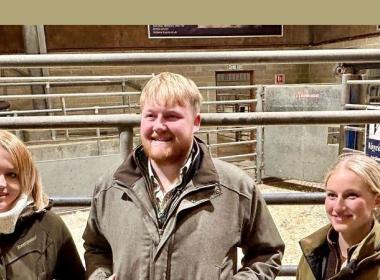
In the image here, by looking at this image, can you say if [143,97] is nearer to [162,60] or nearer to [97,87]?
[162,60]

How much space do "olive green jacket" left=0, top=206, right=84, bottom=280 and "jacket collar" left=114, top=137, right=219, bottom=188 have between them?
0.24 meters

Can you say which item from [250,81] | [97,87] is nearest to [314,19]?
[250,81]

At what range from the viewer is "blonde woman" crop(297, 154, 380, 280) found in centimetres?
99

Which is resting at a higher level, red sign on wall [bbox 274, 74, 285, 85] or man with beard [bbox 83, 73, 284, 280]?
red sign on wall [bbox 274, 74, 285, 85]

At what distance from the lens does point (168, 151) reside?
98 centimetres

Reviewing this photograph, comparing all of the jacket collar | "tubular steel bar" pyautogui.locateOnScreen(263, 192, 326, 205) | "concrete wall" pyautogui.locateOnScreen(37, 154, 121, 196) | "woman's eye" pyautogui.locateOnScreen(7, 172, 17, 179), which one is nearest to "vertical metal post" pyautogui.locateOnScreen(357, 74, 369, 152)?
"concrete wall" pyautogui.locateOnScreen(37, 154, 121, 196)

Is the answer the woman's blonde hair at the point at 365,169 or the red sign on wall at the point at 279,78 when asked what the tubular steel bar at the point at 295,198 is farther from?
the red sign on wall at the point at 279,78

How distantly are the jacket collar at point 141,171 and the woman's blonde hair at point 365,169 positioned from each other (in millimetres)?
327

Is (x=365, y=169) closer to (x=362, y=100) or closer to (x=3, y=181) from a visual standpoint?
(x=3, y=181)

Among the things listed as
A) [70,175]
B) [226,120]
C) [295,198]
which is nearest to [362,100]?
[70,175]

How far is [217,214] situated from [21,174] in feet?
1.73

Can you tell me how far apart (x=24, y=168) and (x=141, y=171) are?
32 cm

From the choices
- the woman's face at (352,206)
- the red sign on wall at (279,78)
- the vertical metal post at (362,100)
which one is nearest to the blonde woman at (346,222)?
the woman's face at (352,206)

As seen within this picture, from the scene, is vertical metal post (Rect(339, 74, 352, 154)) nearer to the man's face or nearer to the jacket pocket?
the man's face
